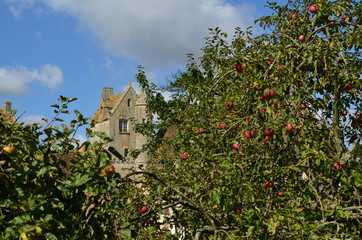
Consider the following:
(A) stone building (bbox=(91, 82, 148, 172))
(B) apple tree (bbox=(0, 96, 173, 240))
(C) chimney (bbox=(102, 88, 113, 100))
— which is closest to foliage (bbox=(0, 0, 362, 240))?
(B) apple tree (bbox=(0, 96, 173, 240))

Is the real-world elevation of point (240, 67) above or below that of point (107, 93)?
below

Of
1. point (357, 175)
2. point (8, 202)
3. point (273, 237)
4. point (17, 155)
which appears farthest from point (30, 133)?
point (357, 175)

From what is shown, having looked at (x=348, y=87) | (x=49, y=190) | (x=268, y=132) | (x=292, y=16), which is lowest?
(x=49, y=190)

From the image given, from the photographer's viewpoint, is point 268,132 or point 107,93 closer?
point 268,132

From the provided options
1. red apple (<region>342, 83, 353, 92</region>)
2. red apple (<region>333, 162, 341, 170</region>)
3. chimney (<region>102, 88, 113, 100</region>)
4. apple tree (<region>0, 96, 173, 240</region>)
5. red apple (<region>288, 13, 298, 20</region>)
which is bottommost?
apple tree (<region>0, 96, 173, 240</region>)

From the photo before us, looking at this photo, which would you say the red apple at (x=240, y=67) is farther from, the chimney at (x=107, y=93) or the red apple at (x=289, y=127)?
the chimney at (x=107, y=93)

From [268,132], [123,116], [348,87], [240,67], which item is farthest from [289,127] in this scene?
[123,116]

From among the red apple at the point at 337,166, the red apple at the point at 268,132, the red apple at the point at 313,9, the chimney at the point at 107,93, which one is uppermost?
the chimney at the point at 107,93

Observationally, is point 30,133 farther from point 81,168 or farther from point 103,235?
point 103,235

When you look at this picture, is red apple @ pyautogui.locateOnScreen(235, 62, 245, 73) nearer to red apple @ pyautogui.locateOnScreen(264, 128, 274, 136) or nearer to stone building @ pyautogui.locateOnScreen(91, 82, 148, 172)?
red apple @ pyautogui.locateOnScreen(264, 128, 274, 136)

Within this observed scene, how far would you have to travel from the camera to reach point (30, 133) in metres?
3.92

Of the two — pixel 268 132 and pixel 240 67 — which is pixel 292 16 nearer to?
pixel 240 67

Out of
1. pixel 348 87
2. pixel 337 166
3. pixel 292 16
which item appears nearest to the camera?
pixel 337 166

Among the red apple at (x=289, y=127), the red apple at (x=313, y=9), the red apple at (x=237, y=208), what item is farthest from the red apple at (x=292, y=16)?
the red apple at (x=237, y=208)
